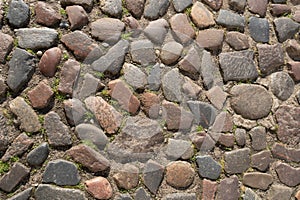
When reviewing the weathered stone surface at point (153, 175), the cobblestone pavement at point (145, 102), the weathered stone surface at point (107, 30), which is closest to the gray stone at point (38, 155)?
the cobblestone pavement at point (145, 102)

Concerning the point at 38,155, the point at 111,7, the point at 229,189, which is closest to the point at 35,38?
the point at 111,7

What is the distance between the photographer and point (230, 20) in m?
1.85

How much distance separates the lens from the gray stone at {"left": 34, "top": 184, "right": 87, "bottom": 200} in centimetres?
151

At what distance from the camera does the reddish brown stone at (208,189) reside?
5.41 ft

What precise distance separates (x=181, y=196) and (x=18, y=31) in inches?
33.3

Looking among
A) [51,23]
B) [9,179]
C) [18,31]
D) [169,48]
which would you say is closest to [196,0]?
[169,48]

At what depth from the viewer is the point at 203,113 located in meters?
1.70

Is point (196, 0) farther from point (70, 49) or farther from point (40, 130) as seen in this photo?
point (40, 130)

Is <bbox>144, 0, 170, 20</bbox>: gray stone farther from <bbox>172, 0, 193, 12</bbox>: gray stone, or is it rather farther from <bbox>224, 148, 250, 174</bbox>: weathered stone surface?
<bbox>224, 148, 250, 174</bbox>: weathered stone surface

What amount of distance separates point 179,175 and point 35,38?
728mm

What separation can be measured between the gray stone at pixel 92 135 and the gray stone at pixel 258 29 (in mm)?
777

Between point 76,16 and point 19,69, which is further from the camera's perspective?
point 76,16

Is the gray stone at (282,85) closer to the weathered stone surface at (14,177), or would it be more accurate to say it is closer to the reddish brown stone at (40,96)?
the reddish brown stone at (40,96)

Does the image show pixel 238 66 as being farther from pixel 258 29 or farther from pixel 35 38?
pixel 35 38
